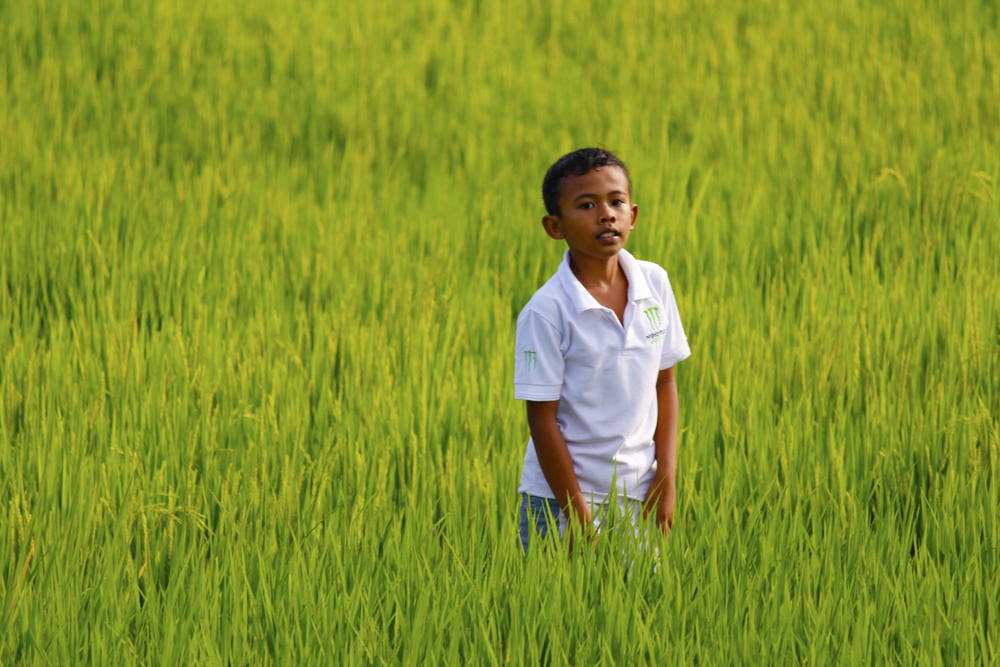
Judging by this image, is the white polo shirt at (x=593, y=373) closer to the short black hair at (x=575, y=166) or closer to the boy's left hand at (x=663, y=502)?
the boy's left hand at (x=663, y=502)

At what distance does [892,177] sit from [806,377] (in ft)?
6.01

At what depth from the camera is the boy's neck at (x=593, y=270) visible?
1.64 metres

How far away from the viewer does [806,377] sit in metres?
2.58

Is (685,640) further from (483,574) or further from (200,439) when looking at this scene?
(200,439)

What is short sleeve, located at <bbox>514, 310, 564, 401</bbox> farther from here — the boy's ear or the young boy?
the boy's ear

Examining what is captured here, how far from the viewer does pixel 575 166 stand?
157cm

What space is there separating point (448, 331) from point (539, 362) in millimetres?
1219

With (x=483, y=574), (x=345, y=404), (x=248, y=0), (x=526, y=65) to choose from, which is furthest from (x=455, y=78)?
(x=483, y=574)

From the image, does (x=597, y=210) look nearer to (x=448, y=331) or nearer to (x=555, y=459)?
(x=555, y=459)

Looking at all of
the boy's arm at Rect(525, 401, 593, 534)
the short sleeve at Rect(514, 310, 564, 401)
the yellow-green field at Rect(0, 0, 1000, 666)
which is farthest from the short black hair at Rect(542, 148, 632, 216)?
the yellow-green field at Rect(0, 0, 1000, 666)

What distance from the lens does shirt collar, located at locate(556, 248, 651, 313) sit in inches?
61.9

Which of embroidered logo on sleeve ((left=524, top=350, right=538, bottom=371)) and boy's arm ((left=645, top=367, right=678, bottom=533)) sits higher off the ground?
embroidered logo on sleeve ((left=524, top=350, right=538, bottom=371))

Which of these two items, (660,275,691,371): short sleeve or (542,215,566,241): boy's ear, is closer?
(542,215,566,241): boy's ear

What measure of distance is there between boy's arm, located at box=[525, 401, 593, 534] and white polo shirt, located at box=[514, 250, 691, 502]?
0.12 feet
